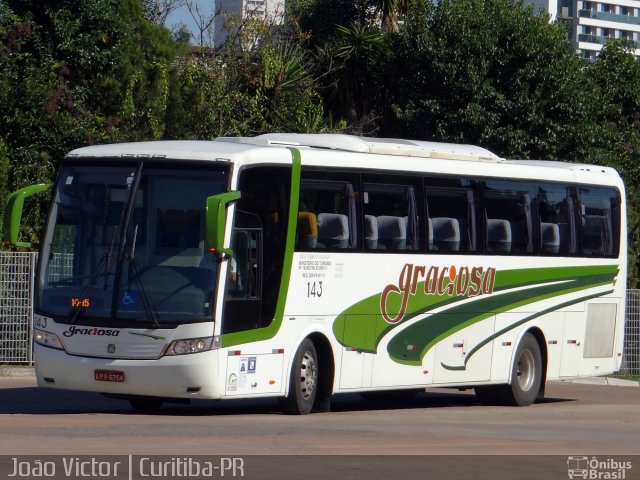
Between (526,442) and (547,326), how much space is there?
7491mm

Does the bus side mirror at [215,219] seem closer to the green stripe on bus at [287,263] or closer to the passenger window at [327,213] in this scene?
the green stripe on bus at [287,263]

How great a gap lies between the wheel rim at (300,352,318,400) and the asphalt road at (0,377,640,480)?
1.07 ft

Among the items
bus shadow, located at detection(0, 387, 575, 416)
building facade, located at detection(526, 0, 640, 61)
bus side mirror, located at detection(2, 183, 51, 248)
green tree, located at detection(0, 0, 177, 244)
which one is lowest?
bus shadow, located at detection(0, 387, 575, 416)

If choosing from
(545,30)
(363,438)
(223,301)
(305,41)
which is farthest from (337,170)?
(305,41)

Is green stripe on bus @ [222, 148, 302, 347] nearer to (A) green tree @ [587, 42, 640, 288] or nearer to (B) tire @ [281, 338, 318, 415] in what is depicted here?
(B) tire @ [281, 338, 318, 415]

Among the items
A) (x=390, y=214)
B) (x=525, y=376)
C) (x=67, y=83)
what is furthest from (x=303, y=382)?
(x=67, y=83)

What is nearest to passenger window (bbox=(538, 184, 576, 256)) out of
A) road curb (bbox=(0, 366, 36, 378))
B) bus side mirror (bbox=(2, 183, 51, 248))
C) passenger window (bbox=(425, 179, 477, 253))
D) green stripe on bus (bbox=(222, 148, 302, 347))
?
passenger window (bbox=(425, 179, 477, 253))

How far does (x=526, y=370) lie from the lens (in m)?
20.1

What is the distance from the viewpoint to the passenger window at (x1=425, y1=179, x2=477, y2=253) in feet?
59.1

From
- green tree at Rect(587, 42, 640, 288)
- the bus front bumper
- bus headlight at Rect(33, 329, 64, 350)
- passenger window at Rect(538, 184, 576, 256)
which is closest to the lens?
the bus front bumper

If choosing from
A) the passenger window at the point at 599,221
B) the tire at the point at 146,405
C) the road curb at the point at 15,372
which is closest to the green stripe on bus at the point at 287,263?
the tire at the point at 146,405

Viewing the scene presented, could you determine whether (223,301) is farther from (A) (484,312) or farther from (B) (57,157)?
(B) (57,157)

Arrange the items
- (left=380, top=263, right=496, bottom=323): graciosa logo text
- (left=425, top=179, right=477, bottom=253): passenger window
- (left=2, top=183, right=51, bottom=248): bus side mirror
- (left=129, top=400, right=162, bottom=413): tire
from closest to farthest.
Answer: (left=2, top=183, right=51, bottom=248): bus side mirror
(left=129, top=400, right=162, bottom=413): tire
(left=380, top=263, right=496, bottom=323): graciosa logo text
(left=425, top=179, right=477, bottom=253): passenger window

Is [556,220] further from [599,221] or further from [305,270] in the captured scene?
[305,270]
